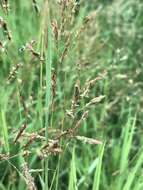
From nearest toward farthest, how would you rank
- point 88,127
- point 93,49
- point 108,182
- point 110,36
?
point 108,182 < point 88,127 < point 93,49 < point 110,36

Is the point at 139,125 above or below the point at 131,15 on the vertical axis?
below

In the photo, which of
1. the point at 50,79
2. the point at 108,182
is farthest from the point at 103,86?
the point at 50,79

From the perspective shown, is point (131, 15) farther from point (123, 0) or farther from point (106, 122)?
point (106, 122)

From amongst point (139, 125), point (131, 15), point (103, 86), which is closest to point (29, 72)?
point (103, 86)

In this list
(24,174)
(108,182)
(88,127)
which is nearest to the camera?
(24,174)

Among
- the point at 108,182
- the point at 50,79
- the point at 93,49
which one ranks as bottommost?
the point at 108,182

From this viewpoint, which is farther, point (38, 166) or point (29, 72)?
point (29, 72)
